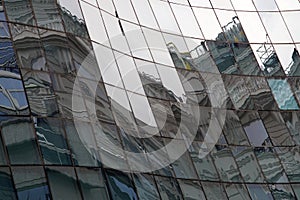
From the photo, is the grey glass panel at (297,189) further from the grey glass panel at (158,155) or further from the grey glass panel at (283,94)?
the grey glass panel at (158,155)


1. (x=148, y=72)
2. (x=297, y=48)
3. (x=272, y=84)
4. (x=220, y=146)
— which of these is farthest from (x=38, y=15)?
(x=297, y=48)

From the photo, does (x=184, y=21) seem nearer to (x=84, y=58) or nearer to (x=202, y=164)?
(x=202, y=164)

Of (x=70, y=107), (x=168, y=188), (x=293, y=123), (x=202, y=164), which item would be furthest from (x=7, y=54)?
(x=293, y=123)

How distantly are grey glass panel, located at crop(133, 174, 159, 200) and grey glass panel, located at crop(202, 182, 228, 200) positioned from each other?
3.80 m

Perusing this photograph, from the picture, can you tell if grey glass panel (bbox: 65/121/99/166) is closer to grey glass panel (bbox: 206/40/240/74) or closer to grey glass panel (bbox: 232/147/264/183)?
grey glass panel (bbox: 232/147/264/183)

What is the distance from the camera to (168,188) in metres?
29.7

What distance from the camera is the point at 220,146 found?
113ft

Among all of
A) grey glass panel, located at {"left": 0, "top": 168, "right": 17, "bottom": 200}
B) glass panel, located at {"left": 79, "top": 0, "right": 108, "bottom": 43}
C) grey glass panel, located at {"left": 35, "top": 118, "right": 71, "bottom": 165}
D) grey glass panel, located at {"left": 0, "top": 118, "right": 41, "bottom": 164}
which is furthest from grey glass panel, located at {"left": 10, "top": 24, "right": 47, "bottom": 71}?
grey glass panel, located at {"left": 0, "top": 168, "right": 17, "bottom": 200}

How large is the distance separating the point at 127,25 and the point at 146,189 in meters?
10.2

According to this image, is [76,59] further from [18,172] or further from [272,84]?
[272,84]

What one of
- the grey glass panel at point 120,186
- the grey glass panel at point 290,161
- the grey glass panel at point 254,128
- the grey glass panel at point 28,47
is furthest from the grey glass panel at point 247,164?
the grey glass panel at point 28,47

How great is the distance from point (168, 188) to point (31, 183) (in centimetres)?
754

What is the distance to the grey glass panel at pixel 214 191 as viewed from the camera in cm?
3177

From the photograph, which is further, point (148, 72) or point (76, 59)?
point (148, 72)
